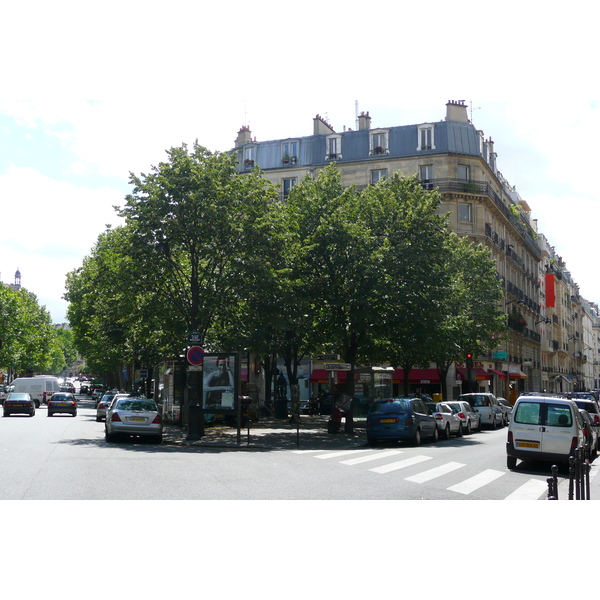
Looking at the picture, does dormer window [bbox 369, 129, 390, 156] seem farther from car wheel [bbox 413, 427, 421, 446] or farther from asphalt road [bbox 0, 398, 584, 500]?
asphalt road [bbox 0, 398, 584, 500]

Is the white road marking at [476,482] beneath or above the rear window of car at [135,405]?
beneath

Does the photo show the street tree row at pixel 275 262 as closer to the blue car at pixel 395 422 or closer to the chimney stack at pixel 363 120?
the blue car at pixel 395 422

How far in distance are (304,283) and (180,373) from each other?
812 cm

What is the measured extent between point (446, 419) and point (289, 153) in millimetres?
37222

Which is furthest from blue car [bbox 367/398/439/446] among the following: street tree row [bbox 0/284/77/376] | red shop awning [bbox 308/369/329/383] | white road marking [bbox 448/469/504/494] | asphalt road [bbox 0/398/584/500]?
street tree row [bbox 0/284/77/376]

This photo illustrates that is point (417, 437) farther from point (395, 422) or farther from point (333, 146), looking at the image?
point (333, 146)

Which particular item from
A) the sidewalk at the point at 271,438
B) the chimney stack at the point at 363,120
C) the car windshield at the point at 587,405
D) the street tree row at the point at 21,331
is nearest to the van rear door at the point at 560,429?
the sidewalk at the point at 271,438

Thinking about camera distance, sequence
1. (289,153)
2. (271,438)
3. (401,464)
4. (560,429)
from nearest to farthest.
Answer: (560,429) < (401,464) < (271,438) < (289,153)

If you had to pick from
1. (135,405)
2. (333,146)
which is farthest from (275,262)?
(333,146)

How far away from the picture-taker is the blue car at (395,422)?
23.7m

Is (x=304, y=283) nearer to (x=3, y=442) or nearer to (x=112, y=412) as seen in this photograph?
(x=112, y=412)

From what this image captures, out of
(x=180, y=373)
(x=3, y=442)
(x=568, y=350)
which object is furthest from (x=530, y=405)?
(x=568, y=350)

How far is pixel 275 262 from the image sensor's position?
26734 millimetres

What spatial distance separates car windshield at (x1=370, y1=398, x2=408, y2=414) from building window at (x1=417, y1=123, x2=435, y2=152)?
36.2 metres
